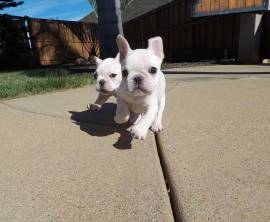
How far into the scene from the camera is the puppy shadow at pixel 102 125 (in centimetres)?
277

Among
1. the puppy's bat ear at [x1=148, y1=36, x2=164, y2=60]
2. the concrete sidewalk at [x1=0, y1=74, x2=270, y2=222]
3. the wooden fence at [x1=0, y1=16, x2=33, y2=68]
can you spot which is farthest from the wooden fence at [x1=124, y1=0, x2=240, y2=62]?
the puppy's bat ear at [x1=148, y1=36, x2=164, y2=60]

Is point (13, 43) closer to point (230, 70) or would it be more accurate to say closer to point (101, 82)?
point (230, 70)

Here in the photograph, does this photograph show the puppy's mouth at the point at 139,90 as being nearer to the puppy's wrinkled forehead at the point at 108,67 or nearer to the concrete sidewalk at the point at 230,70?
the puppy's wrinkled forehead at the point at 108,67

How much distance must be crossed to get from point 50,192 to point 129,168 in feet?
1.87

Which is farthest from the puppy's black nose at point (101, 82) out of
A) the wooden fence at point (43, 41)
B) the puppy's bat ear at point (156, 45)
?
the wooden fence at point (43, 41)

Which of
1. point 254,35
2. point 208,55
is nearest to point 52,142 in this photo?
point 254,35

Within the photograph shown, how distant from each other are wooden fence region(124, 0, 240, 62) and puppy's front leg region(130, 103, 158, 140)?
1115 centimetres

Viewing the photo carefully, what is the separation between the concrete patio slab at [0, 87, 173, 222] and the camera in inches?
67.6

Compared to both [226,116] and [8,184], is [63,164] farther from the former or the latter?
[226,116]

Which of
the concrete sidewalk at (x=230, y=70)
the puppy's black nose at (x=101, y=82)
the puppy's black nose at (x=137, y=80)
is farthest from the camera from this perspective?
the concrete sidewalk at (x=230, y=70)

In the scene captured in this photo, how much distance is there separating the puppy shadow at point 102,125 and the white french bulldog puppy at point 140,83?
0.57ft

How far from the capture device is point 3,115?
3793mm

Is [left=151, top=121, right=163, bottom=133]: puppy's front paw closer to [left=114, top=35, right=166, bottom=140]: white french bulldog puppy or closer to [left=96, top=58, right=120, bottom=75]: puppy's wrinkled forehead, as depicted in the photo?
[left=114, top=35, right=166, bottom=140]: white french bulldog puppy

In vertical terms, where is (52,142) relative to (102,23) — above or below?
below
